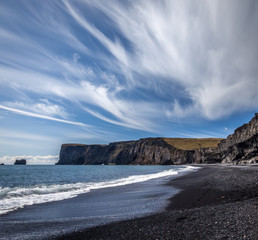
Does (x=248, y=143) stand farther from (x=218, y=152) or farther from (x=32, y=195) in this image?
(x=32, y=195)

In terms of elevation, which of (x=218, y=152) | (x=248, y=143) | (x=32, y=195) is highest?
(x=248, y=143)

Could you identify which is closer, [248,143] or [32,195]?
[32,195]

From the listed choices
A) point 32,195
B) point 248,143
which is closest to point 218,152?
point 248,143

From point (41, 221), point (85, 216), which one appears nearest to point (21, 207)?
point (41, 221)

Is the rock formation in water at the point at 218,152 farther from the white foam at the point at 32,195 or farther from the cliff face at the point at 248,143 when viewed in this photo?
the white foam at the point at 32,195

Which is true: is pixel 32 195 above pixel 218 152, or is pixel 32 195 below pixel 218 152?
below

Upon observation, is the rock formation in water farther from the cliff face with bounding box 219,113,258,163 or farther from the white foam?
the white foam

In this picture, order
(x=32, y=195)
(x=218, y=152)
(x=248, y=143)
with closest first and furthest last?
(x=32, y=195), (x=248, y=143), (x=218, y=152)

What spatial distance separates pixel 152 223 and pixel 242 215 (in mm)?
3365

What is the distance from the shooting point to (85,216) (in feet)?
31.0

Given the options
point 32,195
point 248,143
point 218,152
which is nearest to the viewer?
point 32,195

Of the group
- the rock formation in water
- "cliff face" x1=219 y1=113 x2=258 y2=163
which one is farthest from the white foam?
the rock formation in water

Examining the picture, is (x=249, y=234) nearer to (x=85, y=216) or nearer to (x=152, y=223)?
(x=152, y=223)

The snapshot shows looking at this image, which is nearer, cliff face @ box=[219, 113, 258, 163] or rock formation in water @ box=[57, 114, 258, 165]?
cliff face @ box=[219, 113, 258, 163]
